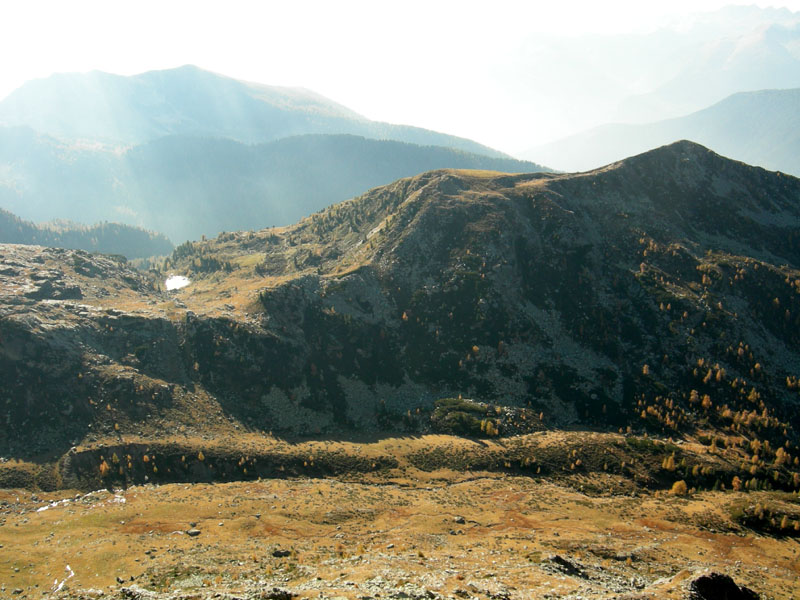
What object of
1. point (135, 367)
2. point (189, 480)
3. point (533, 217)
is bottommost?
point (189, 480)

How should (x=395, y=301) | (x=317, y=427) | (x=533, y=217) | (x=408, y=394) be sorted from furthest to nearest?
(x=533, y=217) < (x=395, y=301) < (x=408, y=394) < (x=317, y=427)

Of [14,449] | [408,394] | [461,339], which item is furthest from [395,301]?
[14,449]

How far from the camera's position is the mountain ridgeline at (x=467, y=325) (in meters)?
111

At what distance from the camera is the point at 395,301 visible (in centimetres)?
14650

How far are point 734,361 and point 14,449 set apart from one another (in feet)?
601

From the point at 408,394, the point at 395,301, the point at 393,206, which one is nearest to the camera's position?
the point at 408,394

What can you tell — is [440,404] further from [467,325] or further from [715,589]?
[715,589]

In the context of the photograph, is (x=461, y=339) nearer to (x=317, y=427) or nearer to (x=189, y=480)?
(x=317, y=427)

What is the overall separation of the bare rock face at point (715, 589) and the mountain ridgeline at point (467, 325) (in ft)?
234

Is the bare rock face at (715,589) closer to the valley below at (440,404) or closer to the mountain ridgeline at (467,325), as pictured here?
the valley below at (440,404)

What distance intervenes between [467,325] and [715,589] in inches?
3993

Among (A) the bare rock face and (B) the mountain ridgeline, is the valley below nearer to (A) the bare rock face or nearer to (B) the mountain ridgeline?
(A) the bare rock face

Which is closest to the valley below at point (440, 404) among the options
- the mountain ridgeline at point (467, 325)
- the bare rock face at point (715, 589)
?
the bare rock face at point (715, 589)

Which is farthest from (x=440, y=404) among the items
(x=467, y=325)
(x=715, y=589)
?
(x=715, y=589)
